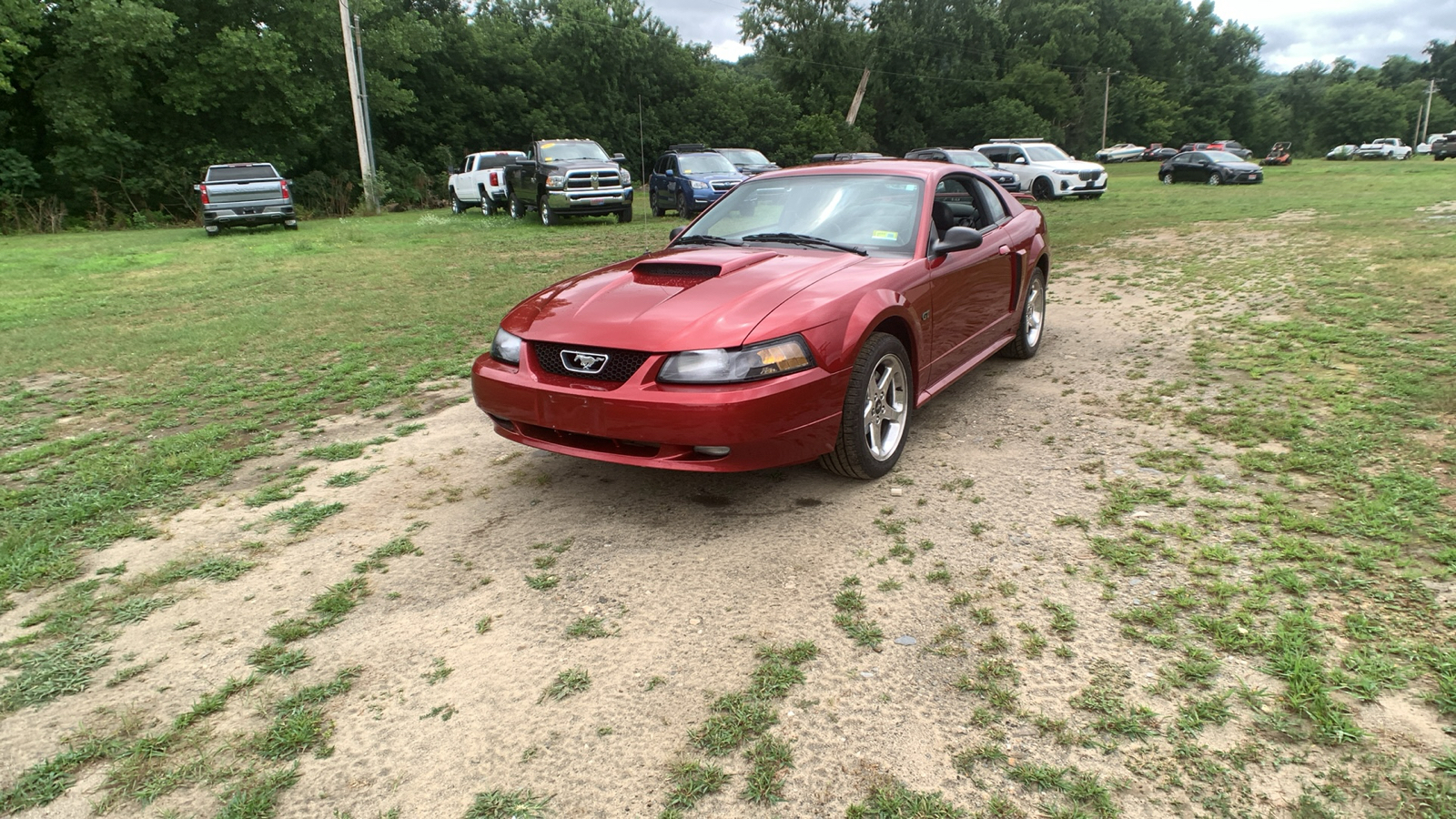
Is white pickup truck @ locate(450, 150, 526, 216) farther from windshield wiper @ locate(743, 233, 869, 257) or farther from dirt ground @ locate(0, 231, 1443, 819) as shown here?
dirt ground @ locate(0, 231, 1443, 819)

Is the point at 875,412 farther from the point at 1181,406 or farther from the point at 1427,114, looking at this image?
the point at 1427,114

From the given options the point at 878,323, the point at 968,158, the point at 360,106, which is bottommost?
the point at 878,323

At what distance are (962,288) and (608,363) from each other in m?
2.23

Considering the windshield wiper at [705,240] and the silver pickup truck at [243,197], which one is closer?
the windshield wiper at [705,240]

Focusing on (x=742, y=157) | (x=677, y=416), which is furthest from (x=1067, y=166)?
(x=677, y=416)

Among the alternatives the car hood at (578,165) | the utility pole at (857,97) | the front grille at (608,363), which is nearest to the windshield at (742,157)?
the car hood at (578,165)

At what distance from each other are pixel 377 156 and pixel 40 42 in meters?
10.4

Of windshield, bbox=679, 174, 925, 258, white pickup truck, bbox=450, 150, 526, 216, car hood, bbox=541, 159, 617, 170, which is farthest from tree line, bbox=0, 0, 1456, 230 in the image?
windshield, bbox=679, 174, 925, 258

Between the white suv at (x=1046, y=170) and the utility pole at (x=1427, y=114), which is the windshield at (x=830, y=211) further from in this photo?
the utility pole at (x=1427, y=114)

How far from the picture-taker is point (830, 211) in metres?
4.77

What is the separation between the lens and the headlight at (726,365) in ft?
11.1

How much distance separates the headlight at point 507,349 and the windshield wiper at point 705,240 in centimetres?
142

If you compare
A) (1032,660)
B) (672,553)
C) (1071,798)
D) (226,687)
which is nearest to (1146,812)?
(1071,798)

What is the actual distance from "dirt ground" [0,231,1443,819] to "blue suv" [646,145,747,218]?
14.6 metres
